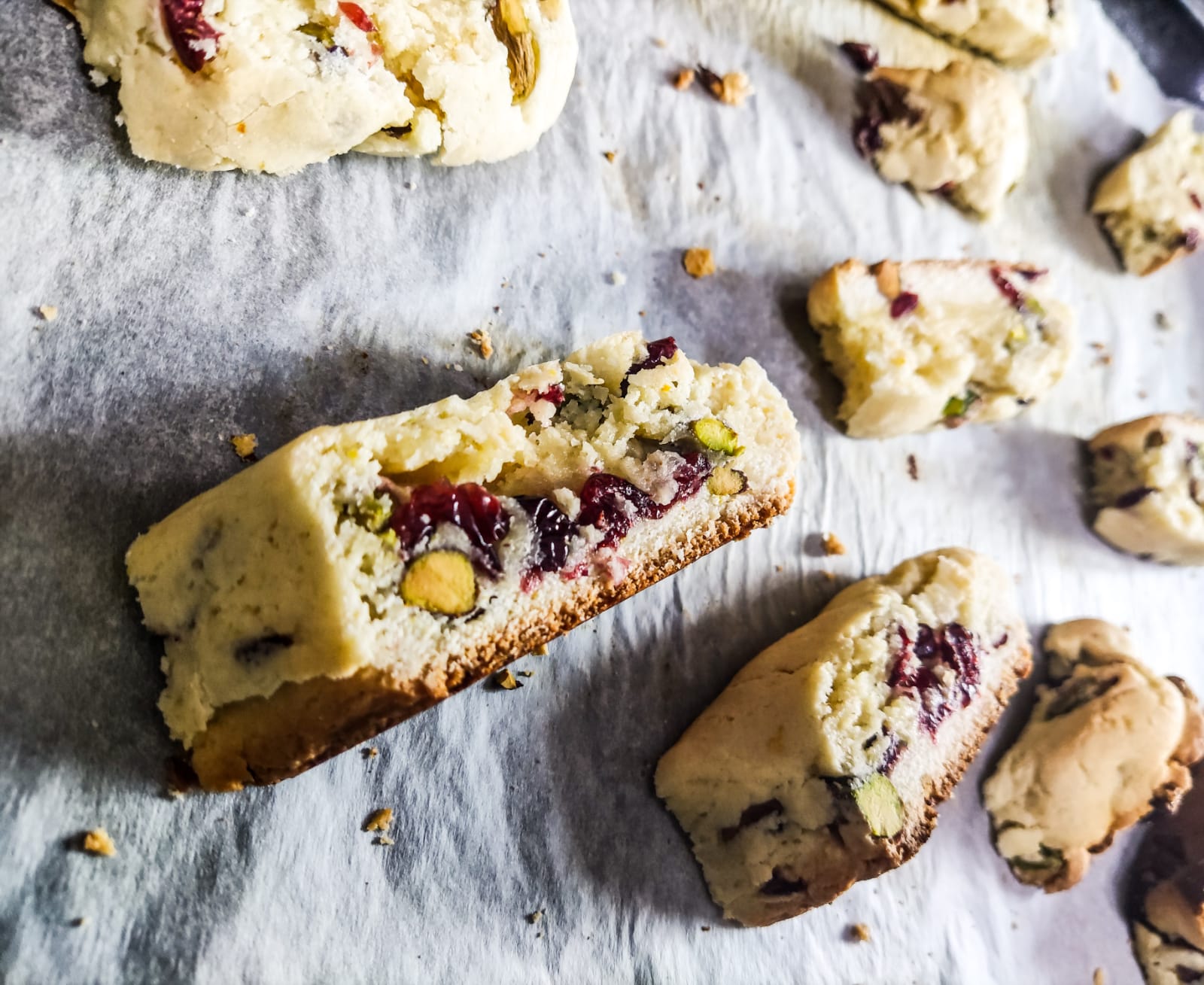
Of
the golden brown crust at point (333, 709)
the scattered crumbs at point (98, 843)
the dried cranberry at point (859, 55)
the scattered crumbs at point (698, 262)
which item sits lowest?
the scattered crumbs at point (98, 843)

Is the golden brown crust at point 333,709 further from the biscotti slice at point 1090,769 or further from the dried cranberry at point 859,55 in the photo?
the dried cranberry at point 859,55

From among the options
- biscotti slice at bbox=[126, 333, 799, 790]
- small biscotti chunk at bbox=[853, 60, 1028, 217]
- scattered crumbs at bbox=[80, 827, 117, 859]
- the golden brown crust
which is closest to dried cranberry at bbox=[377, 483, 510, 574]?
biscotti slice at bbox=[126, 333, 799, 790]

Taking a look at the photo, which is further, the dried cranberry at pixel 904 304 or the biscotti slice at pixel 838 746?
the dried cranberry at pixel 904 304

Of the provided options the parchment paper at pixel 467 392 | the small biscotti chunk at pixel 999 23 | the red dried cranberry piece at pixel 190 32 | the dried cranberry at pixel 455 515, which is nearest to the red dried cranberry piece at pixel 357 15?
the red dried cranberry piece at pixel 190 32

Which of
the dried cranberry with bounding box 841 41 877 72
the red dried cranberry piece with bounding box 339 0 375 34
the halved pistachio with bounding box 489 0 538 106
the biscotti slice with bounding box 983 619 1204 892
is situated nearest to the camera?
the red dried cranberry piece with bounding box 339 0 375 34

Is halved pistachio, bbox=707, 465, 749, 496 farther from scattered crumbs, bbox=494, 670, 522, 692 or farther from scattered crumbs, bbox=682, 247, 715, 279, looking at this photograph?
scattered crumbs, bbox=682, 247, 715, 279

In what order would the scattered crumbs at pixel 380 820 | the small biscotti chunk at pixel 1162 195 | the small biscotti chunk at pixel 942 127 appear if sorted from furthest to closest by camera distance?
the small biscotti chunk at pixel 1162 195
the small biscotti chunk at pixel 942 127
the scattered crumbs at pixel 380 820

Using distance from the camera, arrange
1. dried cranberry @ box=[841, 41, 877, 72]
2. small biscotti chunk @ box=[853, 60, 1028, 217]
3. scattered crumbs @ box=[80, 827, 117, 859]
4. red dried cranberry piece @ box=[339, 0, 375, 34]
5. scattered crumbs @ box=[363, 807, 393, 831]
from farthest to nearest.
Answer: dried cranberry @ box=[841, 41, 877, 72], small biscotti chunk @ box=[853, 60, 1028, 217], scattered crumbs @ box=[363, 807, 393, 831], red dried cranberry piece @ box=[339, 0, 375, 34], scattered crumbs @ box=[80, 827, 117, 859]
